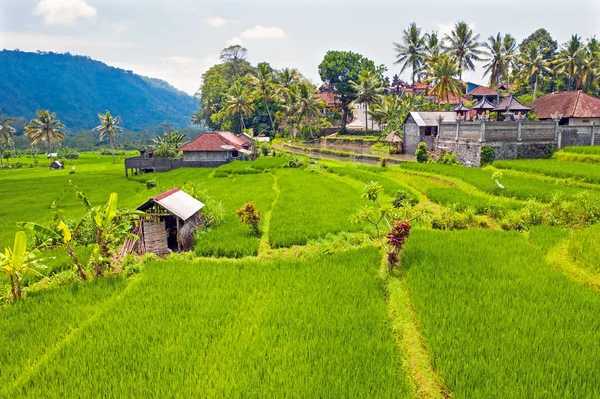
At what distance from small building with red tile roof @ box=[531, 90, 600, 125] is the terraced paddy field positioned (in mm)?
16038

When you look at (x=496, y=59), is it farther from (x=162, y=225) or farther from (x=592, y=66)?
(x=162, y=225)

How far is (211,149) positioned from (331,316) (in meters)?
31.6

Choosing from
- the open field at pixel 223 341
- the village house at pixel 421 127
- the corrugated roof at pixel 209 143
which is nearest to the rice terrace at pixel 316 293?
the open field at pixel 223 341

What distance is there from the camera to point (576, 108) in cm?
2489

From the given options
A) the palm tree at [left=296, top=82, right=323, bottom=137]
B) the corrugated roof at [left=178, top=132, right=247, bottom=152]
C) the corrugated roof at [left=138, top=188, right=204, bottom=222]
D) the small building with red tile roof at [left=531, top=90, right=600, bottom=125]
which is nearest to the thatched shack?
the corrugated roof at [left=138, top=188, right=204, bottom=222]

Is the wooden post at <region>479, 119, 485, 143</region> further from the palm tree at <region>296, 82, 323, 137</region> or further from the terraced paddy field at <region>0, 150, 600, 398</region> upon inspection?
the palm tree at <region>296, 82, 323, 137</region>

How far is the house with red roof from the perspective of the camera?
35.8m

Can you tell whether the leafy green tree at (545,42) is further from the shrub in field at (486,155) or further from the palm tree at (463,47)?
the shrub in field at (486,155)

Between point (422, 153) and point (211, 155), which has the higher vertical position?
point (422, 153)

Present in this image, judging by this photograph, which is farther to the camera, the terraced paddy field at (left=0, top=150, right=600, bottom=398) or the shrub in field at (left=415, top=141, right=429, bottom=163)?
the shrub in field at (left=415, top=141, right=429, bottom=163)

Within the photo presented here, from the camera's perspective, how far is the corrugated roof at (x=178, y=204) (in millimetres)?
10773

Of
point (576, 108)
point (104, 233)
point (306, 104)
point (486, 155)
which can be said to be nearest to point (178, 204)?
point (104, 233)

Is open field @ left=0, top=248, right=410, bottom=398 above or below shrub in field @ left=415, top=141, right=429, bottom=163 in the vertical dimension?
below

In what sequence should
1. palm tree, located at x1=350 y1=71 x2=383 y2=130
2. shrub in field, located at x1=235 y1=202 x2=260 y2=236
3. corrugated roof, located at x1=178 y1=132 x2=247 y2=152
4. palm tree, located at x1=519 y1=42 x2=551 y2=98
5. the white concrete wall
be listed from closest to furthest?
1. shrub in field, located at x1=235 y1=202 x2=260 y2=236
2. corrugated roof, located at x1=178 y1=132 x2=247 y2=152
3. the white concrete wall
4. palm tree, located at x1=519 y1=42 x2=551 y2=98
5. palm tree, located at x1=350 y1=71 x2=383 y2=130
